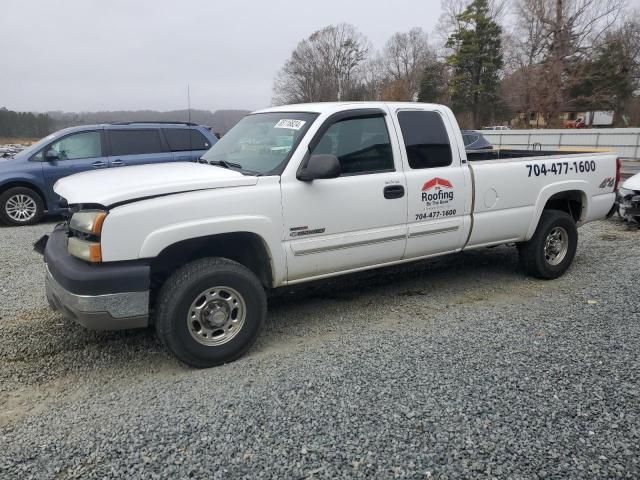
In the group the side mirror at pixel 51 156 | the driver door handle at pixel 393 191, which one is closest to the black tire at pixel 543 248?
the driver door handle at pixel 393 191

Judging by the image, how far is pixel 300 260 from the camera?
157 inches

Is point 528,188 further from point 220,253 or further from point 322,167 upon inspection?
point 220,253

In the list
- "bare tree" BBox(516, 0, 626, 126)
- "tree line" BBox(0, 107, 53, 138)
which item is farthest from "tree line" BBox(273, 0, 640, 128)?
"tree line" BBox(0, 107, 53, 138)

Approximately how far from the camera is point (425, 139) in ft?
15.3

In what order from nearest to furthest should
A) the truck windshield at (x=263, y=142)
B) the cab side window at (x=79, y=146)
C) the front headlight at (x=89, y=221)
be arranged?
the front headlight at (x=89, y=221) → the truck windshield at (x=263, y=142) → the cab side window at (x=79, y=146)

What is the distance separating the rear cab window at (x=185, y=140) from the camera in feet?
33.2

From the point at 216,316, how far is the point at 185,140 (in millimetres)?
7450

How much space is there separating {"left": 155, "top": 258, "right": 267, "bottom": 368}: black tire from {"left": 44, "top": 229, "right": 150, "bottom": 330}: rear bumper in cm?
17

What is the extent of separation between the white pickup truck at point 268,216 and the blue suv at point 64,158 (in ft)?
18.3

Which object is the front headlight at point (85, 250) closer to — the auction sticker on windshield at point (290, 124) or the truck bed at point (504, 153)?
the auction sticker on windshield at point (290, 124)

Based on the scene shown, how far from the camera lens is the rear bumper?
321cm

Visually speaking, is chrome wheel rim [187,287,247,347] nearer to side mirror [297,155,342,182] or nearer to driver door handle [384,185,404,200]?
side mirror [297,155,342,182]

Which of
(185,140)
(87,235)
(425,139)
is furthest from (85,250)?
(185,140)

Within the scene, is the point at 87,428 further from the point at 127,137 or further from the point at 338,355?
the point at 127,137
